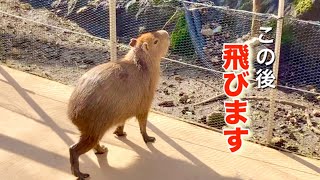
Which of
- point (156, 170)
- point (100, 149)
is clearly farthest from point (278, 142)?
point (100, 149)

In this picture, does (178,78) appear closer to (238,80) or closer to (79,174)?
(238,80)

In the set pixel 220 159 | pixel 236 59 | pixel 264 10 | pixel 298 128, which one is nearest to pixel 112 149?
pixel 220 159

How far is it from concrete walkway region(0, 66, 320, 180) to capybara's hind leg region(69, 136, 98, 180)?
0.07 m

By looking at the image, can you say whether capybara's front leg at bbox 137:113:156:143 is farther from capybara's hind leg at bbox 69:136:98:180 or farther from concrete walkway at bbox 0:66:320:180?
capybara's hind leg at bbox 69:136:98:180

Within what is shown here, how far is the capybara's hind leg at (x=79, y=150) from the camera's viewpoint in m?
3.46

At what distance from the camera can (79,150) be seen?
3.48 metres

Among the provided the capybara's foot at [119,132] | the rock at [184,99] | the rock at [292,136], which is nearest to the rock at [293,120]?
the rock at [292,136]

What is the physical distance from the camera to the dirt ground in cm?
417

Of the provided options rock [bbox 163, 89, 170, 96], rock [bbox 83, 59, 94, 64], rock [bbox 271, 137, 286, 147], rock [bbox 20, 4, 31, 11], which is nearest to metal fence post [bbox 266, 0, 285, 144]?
rock [bbox 271, 137, 286, 147]

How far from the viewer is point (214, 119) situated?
4.28 meters

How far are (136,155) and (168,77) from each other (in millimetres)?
1367

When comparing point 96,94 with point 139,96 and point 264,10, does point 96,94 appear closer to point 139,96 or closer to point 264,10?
point 139,96

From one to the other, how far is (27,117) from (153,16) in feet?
6.34

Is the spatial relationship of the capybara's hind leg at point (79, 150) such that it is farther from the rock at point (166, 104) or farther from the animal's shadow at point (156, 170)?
the rock at point (166, 104)
